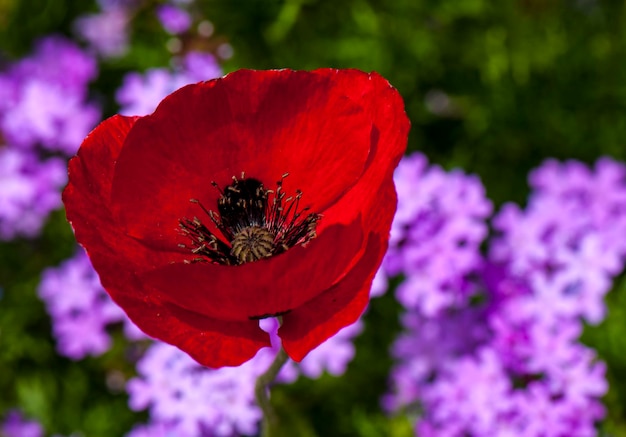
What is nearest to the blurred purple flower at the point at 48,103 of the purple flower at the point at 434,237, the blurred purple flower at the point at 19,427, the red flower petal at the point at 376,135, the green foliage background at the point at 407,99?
the green foliage background at the point at 407,99

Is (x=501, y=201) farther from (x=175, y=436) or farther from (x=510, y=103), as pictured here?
(x=175, y=436)

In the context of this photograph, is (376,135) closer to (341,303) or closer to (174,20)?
(341,303)

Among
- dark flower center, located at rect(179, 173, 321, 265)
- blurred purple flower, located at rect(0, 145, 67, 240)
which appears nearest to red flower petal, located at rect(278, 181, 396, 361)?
dark flower center, located at rect(179, 173, 321, 265)

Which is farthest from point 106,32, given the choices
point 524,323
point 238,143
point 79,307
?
point 238,143

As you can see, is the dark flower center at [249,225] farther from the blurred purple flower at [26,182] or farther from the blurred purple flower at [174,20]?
the blurred purple flower at [26,182]

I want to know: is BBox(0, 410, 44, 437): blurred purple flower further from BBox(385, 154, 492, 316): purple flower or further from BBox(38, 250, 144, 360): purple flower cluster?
BBox(385, 154, 492, 316): purple flower

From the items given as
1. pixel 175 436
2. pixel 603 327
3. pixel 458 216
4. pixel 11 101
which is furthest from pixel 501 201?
pixel 11 101
